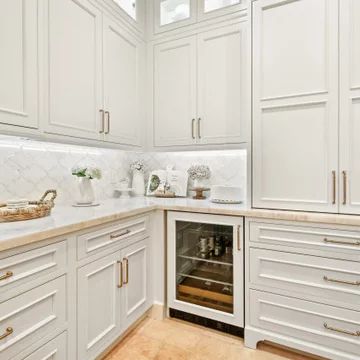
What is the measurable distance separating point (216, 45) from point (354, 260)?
1.82 metres

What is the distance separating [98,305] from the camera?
4.74ft

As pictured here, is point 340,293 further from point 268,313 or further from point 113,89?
point 113,89

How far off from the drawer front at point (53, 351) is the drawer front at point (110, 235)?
381 millimetres

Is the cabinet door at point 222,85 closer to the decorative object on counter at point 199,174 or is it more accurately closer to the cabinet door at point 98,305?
the decorative object on counter at point 199,174

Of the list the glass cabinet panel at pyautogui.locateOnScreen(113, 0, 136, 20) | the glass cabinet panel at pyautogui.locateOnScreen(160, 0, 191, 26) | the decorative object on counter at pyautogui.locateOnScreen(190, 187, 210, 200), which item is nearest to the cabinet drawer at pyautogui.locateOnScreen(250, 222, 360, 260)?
the decorative object on counter at pyautogui.locateOnScreen(190, 187, 210, 200)

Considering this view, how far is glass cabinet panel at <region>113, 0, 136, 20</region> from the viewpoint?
208 centimetres

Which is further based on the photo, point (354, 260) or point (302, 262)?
point (302, 262)

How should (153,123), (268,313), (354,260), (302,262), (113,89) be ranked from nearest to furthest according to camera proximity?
(354,260) < (302,262) < (268,313) < (113,89) < (153,123)

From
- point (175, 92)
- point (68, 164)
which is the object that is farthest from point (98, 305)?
point (175, 92)

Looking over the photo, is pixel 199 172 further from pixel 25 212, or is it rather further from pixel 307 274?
pixel 25 212

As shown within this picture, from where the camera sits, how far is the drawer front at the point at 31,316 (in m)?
0.99

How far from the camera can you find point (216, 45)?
207cm

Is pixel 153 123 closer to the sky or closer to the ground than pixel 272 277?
closer to the sky

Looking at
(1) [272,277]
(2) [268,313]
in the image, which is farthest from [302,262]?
(2) [268,313]
